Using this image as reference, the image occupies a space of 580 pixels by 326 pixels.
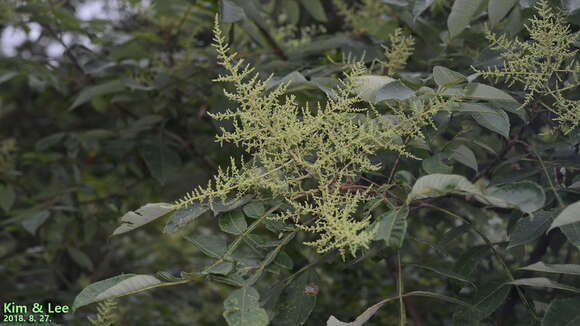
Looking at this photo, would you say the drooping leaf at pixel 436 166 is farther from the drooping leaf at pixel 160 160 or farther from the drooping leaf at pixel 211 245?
the drooping leaf at pixel 160 160

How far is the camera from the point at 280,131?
1.05m

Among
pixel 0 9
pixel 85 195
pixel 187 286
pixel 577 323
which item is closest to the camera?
pixel 577 323

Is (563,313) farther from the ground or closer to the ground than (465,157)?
closer to the ground

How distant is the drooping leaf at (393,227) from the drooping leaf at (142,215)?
0.48 meters

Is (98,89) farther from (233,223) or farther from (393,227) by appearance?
(393,227)

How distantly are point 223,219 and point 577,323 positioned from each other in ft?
2.65

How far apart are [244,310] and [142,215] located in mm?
334

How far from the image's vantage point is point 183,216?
116 centimetres

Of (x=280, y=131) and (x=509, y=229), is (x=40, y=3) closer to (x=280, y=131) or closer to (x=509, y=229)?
(x=280, y=131)

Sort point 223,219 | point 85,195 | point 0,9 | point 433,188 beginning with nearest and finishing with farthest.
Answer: point 433,188 → point 223,219 → point 0,9 → point 85,195

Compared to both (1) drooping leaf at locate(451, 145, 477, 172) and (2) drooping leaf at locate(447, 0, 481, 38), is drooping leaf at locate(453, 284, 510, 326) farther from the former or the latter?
(2) drooping leaf at locate(447, 0, 481, 38)

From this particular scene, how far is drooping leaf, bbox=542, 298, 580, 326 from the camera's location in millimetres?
1047

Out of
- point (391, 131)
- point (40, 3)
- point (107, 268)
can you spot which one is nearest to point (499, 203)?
point (391, 131)

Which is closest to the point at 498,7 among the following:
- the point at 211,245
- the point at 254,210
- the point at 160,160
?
the point at 254,210
